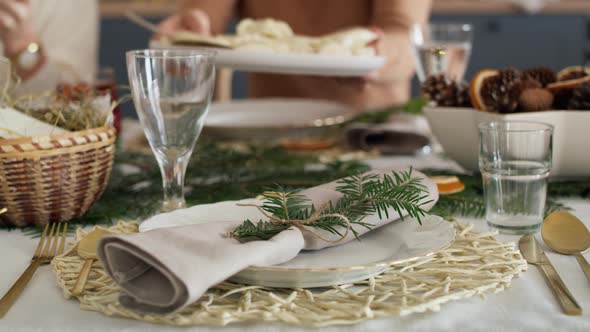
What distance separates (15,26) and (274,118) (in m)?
0.93

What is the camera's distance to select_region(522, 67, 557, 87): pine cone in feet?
3.06

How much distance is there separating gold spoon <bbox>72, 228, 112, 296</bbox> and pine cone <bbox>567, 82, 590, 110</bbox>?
0.61 m

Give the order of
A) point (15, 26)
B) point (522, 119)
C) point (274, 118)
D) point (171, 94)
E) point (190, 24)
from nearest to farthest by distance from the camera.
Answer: point (171, 94)
point (522, 119)
point (190, 24)
point (274, 118)
point (15, 26)

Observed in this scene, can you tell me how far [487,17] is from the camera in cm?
371

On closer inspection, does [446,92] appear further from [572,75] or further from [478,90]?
[572,75]

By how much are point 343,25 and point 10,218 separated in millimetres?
1359

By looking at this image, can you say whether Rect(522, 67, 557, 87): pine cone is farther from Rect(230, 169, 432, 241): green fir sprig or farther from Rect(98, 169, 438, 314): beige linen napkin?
Rect(98, 169, 438, 314): beige linen napkin

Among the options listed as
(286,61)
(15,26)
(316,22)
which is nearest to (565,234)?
(286,61)

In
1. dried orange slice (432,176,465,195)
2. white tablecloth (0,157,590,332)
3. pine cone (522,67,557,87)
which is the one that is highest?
pine cone (522,67,557,87)

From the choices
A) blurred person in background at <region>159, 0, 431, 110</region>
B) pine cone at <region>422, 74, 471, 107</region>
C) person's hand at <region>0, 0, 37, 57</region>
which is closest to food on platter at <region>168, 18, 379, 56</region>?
pine cone at <region>422, 74, 471, 107</region>

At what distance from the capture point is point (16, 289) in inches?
22.0

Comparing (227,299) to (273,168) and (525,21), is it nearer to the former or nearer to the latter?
(273,168)

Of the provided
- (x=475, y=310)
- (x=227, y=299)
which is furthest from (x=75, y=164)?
(x=475, y=310)

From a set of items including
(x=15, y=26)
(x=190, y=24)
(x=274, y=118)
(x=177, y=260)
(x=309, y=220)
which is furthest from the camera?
(x=15, y=26)
